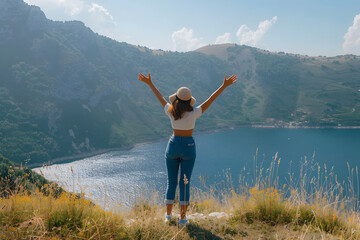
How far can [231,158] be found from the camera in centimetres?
8400

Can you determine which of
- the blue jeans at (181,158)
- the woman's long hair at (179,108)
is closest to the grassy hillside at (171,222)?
the blue jeans at (181,158)

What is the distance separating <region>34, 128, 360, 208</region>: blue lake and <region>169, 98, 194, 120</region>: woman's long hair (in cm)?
5392

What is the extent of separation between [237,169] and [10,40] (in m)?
130

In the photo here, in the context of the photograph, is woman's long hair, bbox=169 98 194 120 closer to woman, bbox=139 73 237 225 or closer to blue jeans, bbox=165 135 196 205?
woman, bbox=139 73 237 225

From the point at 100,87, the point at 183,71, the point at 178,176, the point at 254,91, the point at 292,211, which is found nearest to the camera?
the point at 292,211

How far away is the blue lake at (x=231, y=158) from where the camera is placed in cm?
A: 6384

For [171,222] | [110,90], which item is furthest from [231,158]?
[110,90]

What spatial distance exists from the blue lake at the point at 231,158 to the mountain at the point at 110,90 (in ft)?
47.8

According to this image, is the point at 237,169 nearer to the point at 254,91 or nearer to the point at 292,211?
the point at 292,211

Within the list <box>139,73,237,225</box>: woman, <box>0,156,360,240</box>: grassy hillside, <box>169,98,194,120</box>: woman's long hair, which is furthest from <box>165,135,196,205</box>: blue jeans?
<box>0,156,360,240</box>: grassy hillside

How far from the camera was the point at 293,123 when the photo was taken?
419 ft

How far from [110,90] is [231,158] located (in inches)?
3296

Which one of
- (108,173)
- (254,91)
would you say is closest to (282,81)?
(254,91)

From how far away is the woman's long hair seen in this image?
12.4ft
